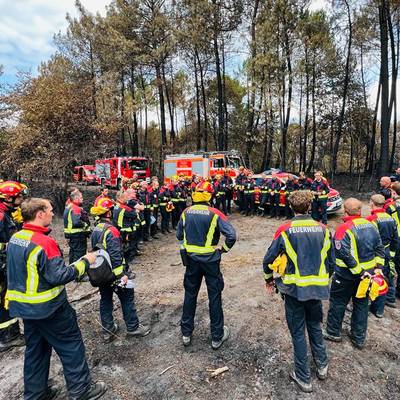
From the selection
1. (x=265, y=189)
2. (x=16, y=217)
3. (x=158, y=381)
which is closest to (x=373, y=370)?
(x=158, y=381)

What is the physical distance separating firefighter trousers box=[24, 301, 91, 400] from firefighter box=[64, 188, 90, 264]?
3.48 metres

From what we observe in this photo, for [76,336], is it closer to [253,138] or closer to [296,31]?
[253,138]

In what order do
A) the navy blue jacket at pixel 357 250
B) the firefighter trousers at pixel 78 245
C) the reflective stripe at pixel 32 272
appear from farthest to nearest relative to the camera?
the firefighter trousers at pixel 78 245
the navy blue jacket at pixel 357 250
the reflective stripe at pixel 32 272

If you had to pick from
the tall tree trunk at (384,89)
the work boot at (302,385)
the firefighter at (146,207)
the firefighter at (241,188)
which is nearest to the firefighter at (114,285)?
the work boot at (302,385)

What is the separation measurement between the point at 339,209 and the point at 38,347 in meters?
10.2

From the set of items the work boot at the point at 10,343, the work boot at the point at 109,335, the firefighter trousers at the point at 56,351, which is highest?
the firefighter trousers at the point at 56,351

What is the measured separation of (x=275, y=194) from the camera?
10680 millimetres

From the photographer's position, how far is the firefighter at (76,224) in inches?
239

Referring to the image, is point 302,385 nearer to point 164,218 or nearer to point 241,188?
point 164,218

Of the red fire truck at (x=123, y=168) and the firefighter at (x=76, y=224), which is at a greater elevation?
the red fire truck at (x=123, y=168)

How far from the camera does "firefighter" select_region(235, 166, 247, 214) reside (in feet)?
38.7

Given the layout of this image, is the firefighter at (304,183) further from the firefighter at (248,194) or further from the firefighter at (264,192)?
the firefighter at (248,194)

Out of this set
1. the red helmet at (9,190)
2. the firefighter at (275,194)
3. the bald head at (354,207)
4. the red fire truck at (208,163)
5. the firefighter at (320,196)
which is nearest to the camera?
the bald head at (354,207)

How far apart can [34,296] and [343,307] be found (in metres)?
3.51
